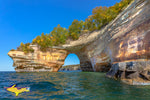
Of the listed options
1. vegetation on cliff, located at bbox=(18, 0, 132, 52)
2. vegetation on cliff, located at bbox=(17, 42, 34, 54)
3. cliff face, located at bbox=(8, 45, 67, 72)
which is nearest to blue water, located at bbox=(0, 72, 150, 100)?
vegetation on cliff, located at bbox=(18, 0, 132, 52)

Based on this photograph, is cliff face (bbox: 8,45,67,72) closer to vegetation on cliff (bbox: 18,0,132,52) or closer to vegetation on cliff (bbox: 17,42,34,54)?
vegetation on cliff (bbox: 17,42,34,54)

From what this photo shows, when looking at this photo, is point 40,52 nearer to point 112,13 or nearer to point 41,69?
point 41,69

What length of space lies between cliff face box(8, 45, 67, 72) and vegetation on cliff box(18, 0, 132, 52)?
5.60ft

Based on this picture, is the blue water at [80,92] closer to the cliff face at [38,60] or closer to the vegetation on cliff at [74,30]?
the vegetation on cliff at [74,30]

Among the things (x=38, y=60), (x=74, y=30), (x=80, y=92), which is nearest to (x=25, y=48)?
(x=38, y=60)

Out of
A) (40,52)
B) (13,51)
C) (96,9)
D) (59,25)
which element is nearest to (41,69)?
(40,52)

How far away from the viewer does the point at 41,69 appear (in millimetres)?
27141

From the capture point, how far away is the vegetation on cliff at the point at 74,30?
77.9 ft

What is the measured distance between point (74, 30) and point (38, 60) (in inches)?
588

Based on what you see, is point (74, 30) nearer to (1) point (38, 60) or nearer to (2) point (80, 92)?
(1) point (38, 60)

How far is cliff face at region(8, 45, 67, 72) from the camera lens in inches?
998

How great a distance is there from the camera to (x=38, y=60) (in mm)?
26672

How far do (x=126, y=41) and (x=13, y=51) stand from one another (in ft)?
89.9

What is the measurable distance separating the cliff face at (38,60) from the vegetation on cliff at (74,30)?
5.60ft
